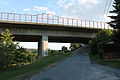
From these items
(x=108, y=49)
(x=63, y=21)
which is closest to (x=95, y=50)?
(x=108, y=49)

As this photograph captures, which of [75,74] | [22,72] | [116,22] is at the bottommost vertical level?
[22,72]

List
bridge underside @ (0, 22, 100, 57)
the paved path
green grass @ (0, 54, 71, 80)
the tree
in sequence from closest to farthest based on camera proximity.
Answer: the paved path → green grass @ (0, 54, 71, 80) → the tree → bridge underside @ (0, 22, 100, 57)

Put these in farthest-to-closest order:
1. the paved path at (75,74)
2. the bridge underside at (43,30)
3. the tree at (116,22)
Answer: the bridge underside at (43,30), the tree at (116,22), the paved path at (75,74)

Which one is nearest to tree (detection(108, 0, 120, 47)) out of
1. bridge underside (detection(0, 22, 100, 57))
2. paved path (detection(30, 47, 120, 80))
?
paved path (detection(30, 47, 120, 80))

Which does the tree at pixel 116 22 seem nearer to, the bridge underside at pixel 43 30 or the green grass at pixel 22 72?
the green grass at pixel 22 72

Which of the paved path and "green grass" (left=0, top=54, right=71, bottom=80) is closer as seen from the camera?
the paved path

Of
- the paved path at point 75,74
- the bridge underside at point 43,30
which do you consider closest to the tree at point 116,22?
the paved path at point 75,74

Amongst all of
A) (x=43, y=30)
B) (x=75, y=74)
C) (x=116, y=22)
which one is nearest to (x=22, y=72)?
(x=75, y=74)

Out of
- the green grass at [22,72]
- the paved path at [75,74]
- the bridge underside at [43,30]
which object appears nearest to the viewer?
the paved path at [75,74]

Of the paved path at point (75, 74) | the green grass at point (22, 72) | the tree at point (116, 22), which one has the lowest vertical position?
the green grass at point (22, 72)

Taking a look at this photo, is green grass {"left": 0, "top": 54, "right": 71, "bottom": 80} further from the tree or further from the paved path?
Answer: the tree

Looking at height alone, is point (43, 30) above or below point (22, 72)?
above

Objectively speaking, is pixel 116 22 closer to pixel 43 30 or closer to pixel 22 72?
pixel 22 72

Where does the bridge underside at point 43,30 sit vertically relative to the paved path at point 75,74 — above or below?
above
